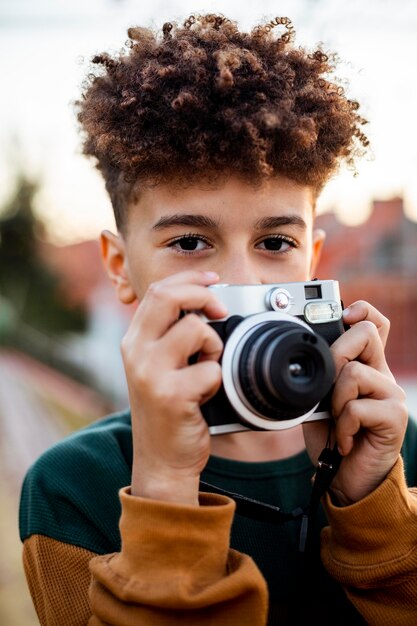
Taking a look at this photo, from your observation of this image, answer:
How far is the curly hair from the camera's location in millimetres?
1460

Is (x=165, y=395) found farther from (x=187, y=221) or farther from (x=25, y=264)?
(x=25, y=264)

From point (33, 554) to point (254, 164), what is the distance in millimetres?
961

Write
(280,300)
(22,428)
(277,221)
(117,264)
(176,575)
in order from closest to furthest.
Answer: (176,575), (280,300), (277,221), (117,264), (22,428)

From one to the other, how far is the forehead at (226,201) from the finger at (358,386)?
15.9 inches

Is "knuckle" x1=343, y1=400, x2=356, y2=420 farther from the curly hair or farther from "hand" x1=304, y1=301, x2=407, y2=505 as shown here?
the curly hair

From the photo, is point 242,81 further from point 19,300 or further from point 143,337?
point 19,300

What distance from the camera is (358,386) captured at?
1.38m

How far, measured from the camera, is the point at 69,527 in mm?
1523

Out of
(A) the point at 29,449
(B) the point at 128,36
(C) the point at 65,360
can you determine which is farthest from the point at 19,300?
(B) the point at 128,36

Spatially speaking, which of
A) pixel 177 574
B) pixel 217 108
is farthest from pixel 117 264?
pixel 177 574

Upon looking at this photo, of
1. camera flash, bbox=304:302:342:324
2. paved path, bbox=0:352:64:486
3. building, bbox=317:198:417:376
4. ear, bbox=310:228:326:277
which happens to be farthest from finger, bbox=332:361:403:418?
building, bbox=317:198:417:376

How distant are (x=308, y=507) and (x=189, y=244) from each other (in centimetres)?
64

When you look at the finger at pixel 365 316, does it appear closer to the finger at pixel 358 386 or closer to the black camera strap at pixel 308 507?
the finger at pixel 358 386

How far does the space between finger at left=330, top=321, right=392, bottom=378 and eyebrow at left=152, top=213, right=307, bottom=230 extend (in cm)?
31
